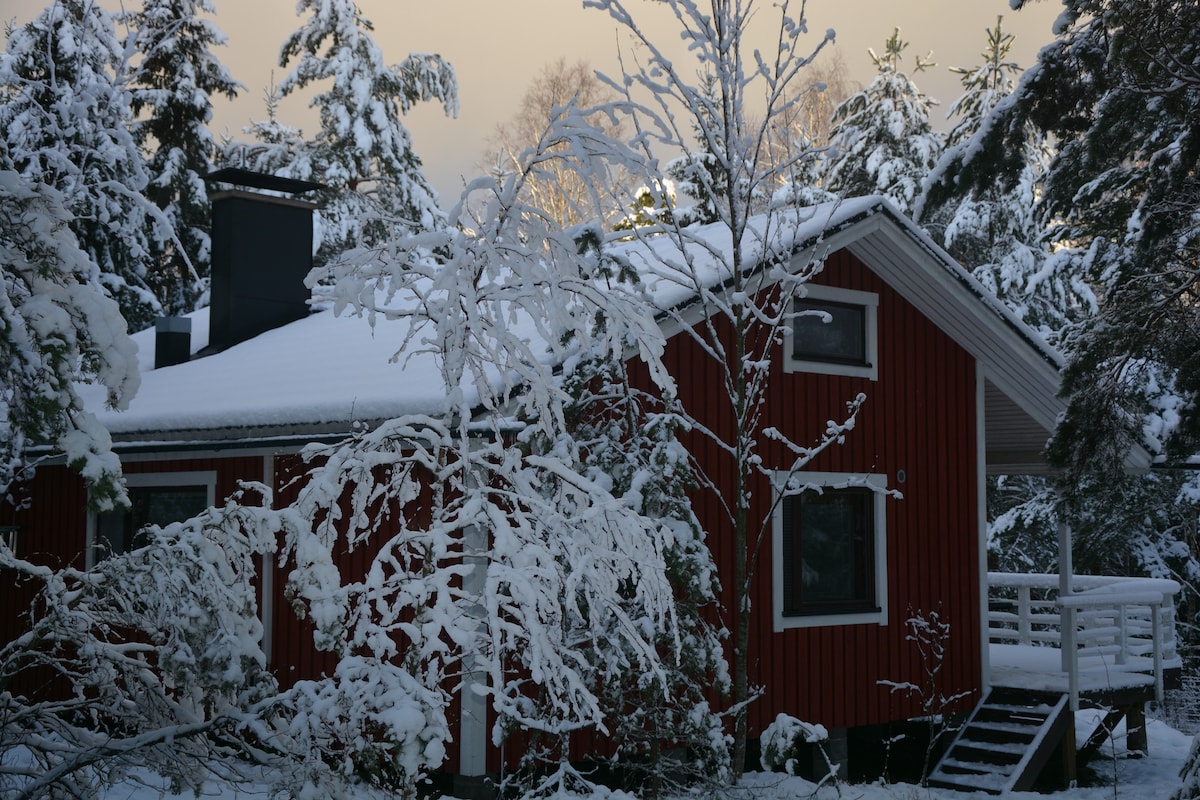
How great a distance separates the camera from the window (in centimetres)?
1089

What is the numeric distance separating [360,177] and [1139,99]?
2128 cm

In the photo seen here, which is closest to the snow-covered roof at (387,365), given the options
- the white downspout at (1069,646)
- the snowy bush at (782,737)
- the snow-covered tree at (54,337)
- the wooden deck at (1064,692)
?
→ the white downspout at (1069,646)

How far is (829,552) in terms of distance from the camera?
37.6 feet

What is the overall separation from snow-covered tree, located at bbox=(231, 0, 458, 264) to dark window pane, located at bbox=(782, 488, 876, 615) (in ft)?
58.3

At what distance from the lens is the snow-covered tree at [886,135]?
2777cm

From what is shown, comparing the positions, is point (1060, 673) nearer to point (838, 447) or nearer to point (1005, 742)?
point (1005, 742)

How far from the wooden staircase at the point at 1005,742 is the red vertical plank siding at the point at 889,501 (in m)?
0.43

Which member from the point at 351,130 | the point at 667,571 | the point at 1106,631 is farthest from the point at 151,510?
the point at 351,130

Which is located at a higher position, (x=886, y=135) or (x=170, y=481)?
(x=886, y=135)

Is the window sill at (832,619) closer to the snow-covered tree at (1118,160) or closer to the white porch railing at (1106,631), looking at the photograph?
the white porch railing at (1106,631)

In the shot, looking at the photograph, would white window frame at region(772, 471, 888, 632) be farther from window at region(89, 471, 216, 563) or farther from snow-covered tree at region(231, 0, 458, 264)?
snow-covered tree at region(231, 0, 458, 264)

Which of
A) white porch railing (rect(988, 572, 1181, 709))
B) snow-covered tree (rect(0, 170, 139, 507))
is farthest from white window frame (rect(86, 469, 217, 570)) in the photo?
white porch railing (rect(988, 572, 1181, 709))

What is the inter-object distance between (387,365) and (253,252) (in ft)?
15.4

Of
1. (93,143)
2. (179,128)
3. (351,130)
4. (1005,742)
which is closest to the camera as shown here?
(1005,742)
